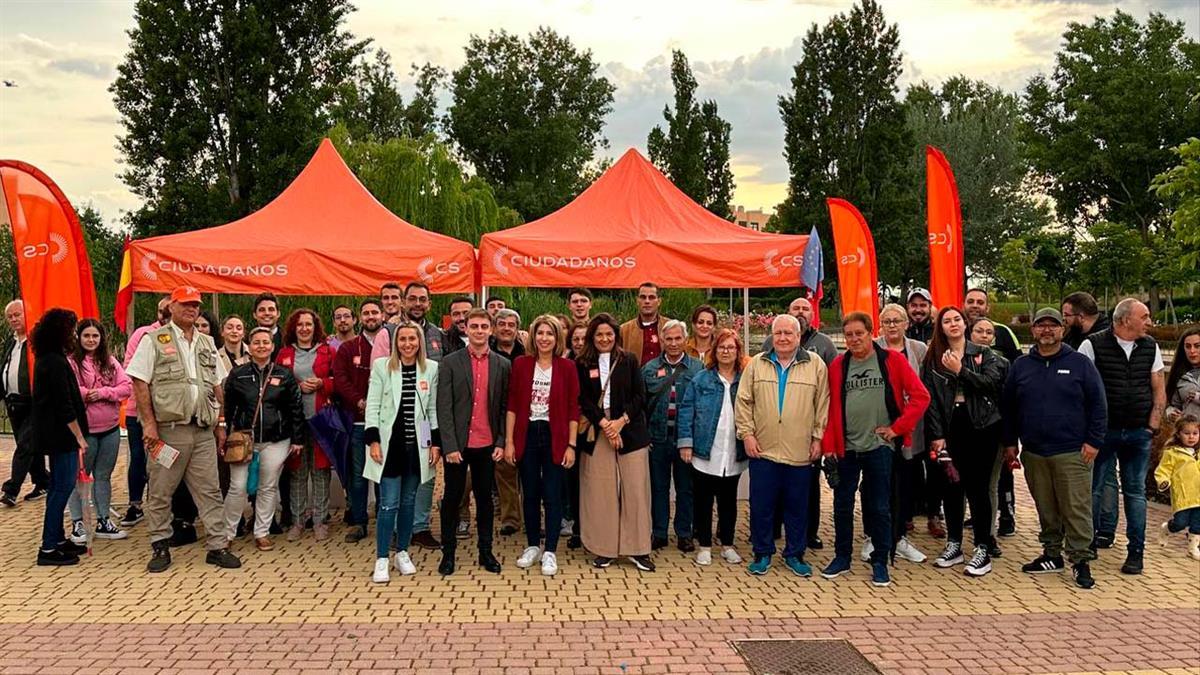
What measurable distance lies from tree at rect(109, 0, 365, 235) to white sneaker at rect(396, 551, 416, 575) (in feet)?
83.7

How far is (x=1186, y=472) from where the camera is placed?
6.36 m

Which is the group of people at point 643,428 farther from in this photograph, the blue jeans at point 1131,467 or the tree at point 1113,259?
the tree at point 1113,259

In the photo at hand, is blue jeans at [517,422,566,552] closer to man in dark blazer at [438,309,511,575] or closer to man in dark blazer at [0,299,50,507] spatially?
man in dark blazer at [438,309,511,575]

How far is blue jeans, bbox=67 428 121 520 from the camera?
6344 mm

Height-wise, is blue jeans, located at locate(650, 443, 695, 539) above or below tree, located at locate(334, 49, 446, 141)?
below

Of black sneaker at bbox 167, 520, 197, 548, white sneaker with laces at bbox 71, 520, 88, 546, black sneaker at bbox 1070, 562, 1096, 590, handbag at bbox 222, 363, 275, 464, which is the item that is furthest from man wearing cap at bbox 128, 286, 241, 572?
black sneaker at bbox 1070, 562, 1096, 590

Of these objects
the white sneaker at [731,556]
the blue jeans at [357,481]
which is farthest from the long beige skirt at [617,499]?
the blue jeans at [357,481]

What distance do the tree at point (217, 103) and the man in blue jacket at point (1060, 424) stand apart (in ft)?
89.0

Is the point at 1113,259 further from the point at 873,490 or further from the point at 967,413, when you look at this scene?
the point at 873,490

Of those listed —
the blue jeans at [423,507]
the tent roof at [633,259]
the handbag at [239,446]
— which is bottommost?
the blue jeans at [423,507]

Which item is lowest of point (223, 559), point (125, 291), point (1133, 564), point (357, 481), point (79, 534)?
point (1133, 564)

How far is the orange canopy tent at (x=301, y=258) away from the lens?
26.1 feet

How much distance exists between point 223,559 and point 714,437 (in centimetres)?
360

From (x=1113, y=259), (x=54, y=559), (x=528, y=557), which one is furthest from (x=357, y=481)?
(x=1113, y=259)
